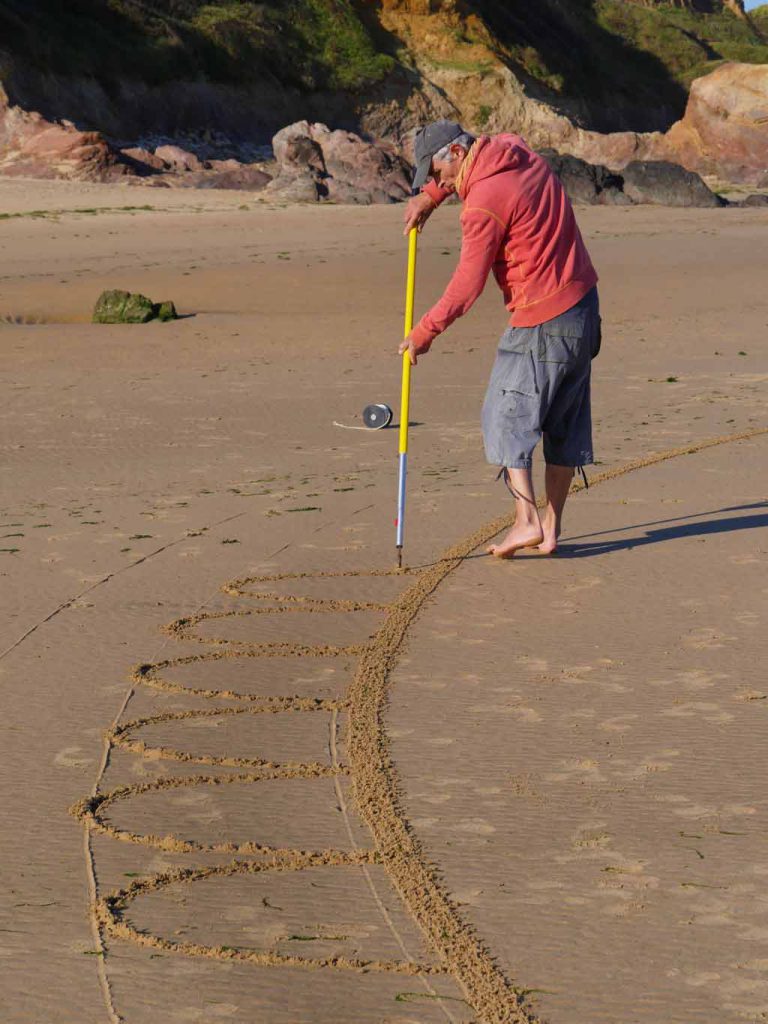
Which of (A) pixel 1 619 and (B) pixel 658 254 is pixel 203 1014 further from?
(B) pixel 658 254

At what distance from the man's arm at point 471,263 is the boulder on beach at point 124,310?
922cm

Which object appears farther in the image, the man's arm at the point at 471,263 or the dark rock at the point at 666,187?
the dark rock at the point at 666,187

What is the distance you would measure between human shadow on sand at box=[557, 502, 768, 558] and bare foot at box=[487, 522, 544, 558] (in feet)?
0.93

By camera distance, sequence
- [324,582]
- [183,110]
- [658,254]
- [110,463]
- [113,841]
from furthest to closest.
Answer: [183,110]
[658,254]
[110,463]
[324,582]
[113,841]

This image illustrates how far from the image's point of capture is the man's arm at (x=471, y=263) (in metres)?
5.50

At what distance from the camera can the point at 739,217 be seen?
2844 centimetres

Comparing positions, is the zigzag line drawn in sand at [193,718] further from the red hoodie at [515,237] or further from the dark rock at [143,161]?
the dark rock at [143,161]

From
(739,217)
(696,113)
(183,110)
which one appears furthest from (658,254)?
(696,113)

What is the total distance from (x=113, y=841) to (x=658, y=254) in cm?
1837

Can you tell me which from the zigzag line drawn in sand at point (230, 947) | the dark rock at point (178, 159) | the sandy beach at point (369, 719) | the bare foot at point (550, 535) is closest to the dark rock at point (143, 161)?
the dark rock at point (178, 159)

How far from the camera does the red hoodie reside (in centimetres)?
550

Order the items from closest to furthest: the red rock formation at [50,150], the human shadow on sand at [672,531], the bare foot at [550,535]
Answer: the bare foot at [550,535] < the human shadow on sand at [672,531] < the red rock formation at [50,150]

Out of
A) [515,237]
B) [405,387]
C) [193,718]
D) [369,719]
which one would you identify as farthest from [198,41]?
[369,719]

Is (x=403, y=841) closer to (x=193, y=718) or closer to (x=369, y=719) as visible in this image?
(x=369, y=719)
